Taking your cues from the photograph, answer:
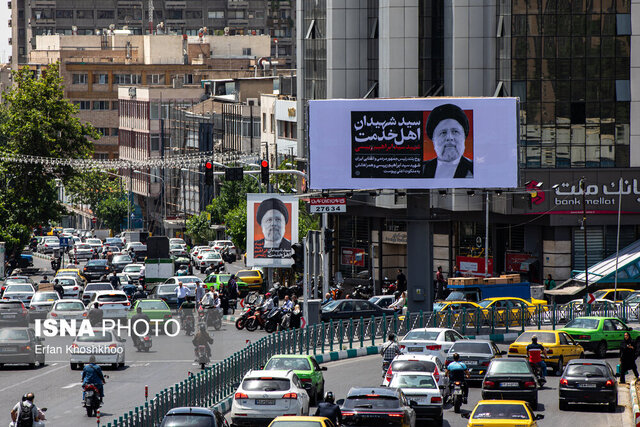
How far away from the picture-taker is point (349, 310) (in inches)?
1785

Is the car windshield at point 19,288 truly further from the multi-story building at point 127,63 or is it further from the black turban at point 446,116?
the multi-story building at point 127,63

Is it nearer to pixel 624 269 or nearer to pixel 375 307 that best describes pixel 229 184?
pixel 624 269

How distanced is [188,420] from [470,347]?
12871 mm

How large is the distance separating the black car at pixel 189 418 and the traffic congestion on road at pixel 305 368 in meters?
0.04

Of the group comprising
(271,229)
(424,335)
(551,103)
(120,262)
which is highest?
(551,103)

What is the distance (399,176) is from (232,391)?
2244cm

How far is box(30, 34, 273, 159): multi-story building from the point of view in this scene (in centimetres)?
17200

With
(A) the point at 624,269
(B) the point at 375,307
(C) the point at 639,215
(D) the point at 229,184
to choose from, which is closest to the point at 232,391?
(B) the point at 375,307

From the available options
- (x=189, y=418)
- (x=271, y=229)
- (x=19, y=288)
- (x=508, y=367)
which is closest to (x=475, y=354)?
(x=508, y=367)

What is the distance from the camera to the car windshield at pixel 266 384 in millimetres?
26312

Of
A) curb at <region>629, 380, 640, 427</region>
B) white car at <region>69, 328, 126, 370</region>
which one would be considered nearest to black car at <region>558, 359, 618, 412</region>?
curb at <region>629, 380, 640, 427</region>

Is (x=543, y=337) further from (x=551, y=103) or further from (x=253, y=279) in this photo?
(x=253, y=279)

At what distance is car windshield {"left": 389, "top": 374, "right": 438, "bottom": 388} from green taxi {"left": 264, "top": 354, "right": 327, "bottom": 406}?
98.8 inches

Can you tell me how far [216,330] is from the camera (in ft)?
157
